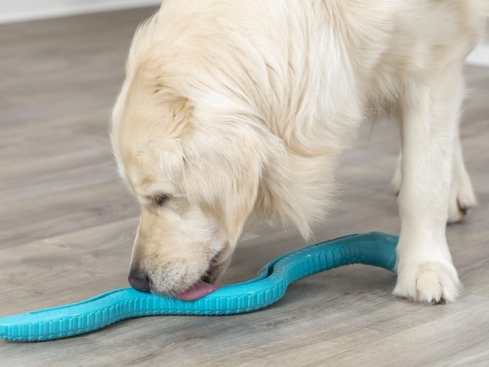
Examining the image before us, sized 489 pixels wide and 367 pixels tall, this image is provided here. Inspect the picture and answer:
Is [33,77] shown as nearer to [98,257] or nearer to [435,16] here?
[98,257]

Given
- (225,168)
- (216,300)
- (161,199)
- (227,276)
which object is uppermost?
(225,168)

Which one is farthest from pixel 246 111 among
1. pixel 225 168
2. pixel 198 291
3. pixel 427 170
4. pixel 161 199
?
pixel 427 170

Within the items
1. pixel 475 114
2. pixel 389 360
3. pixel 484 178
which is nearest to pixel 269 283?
pixel 389 360

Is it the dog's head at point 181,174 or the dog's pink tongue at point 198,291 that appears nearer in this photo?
the dog's head at point 181,174

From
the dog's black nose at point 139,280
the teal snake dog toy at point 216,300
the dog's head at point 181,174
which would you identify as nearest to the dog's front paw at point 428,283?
the teal snake dog toy at point 216,300

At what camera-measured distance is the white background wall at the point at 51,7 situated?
21.1 ft

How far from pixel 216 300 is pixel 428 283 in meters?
0.47

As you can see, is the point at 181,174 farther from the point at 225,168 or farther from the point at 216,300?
the point at 216,300

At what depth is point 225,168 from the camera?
5.37 feet

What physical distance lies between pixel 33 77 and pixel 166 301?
317 cm

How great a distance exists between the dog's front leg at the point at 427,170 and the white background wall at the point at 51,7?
5.05 meters

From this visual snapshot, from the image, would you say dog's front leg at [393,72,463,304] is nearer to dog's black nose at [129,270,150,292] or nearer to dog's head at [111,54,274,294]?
dog's head at [111,54,274,294]

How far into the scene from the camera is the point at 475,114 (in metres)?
3.60

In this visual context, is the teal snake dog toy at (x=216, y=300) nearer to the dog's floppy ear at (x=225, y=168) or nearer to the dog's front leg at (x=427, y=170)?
the dog's front leg at (x=427, y=170)
